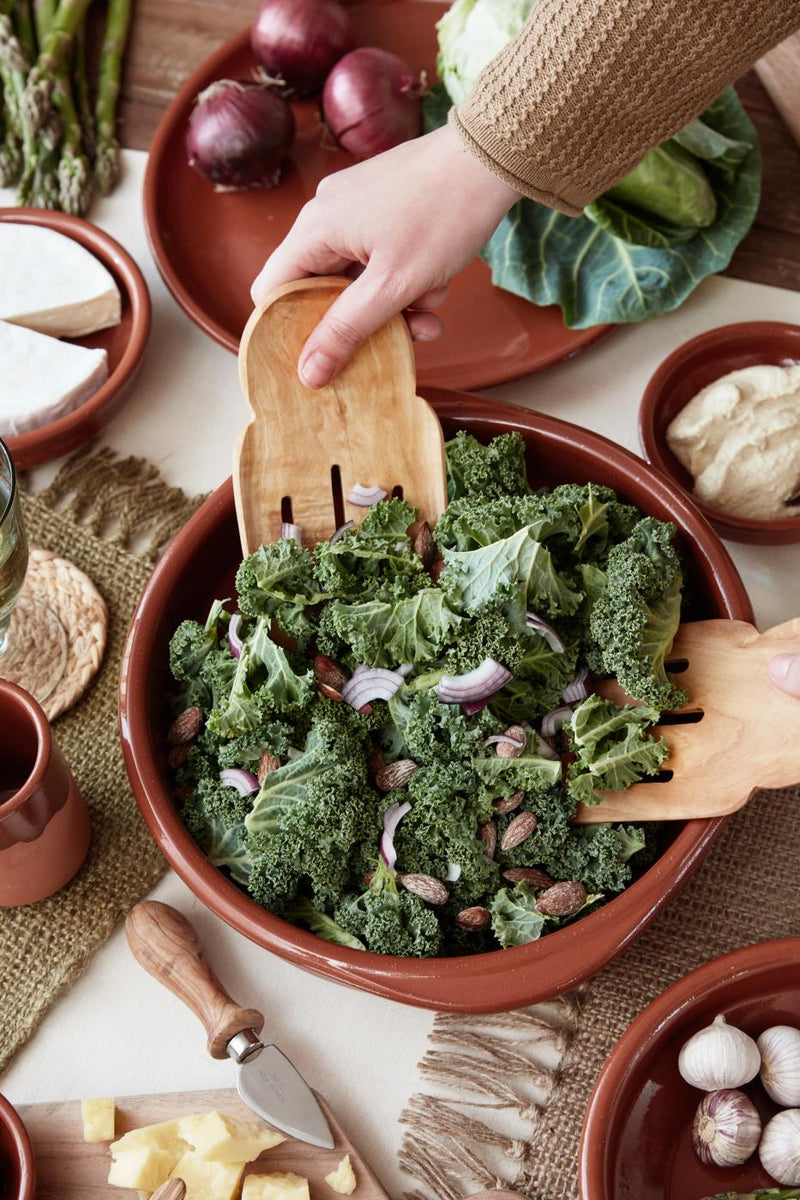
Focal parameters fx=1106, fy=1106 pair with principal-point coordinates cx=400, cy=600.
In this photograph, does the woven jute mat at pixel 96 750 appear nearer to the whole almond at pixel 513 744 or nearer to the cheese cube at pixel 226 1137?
the cheese cube at pixel 226 1137

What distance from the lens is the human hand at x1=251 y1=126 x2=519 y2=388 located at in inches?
57.7

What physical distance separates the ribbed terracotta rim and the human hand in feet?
1.86

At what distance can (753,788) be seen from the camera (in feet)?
4.43

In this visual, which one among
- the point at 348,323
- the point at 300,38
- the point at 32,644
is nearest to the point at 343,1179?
the point at 32,644

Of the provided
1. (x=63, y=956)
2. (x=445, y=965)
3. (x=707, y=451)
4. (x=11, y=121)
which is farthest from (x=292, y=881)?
(x=11, y=121)

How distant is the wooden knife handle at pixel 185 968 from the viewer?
1.43 m

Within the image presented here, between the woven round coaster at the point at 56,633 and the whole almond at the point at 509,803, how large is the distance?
0.71 metres

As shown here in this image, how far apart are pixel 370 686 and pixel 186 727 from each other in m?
0.27

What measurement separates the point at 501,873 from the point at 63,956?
632 mm

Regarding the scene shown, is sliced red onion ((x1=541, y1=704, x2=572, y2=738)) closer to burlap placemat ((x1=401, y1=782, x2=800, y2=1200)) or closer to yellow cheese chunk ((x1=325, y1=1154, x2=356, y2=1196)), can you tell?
burlap placemat ((x1=401, y1=782, x2=800, y2=1200))

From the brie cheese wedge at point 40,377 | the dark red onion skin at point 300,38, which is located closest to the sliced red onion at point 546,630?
the brie cheese wedge at point 40,377

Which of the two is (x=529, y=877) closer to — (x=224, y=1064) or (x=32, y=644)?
(x=224, y=1064)

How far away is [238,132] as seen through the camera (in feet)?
6.66

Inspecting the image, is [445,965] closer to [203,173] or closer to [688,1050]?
[688,1050]
